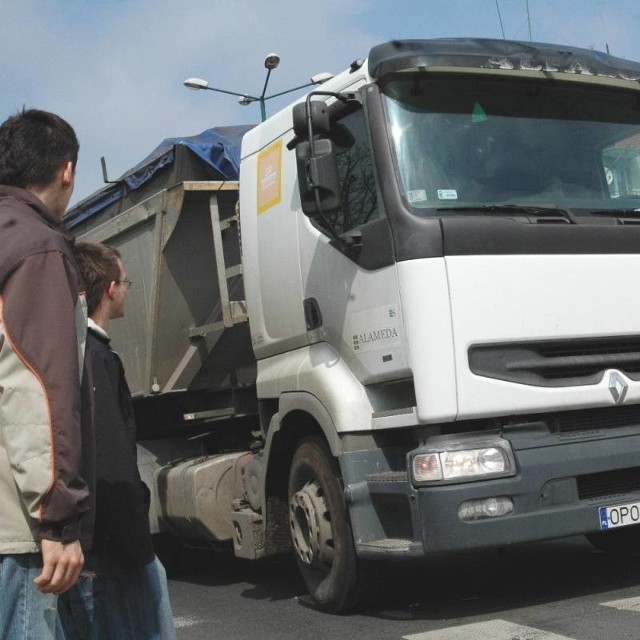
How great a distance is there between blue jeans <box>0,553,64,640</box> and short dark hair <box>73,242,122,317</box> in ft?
4.72

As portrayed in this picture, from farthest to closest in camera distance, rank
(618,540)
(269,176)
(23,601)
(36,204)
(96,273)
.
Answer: (618,540) < (269,176) < (96,273) < (36,204) < (23,601)

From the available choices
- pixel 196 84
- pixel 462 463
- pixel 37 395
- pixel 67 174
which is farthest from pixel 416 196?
pixel 196 84

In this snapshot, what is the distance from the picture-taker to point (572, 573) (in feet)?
22.9

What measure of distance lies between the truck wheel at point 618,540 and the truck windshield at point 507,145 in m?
2.47

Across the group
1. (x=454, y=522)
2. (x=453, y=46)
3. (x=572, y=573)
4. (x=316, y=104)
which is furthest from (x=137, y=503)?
(x=572, y=573)

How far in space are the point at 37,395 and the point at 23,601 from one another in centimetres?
53

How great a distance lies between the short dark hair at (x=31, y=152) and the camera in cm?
294

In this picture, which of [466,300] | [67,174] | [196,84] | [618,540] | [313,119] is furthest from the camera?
[196,84]

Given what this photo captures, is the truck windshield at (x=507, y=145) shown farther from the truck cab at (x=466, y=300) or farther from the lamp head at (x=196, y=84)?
the lamp head at (x=196, y=84)

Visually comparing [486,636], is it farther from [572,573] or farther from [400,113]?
[400,113]

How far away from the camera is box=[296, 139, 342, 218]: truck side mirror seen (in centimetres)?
576

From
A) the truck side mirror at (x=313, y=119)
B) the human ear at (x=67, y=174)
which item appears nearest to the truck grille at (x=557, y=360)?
the truck side mirror at (x=313, y=119)

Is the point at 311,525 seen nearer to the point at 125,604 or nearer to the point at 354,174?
the point at 354,174

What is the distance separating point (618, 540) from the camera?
24.5 ft
